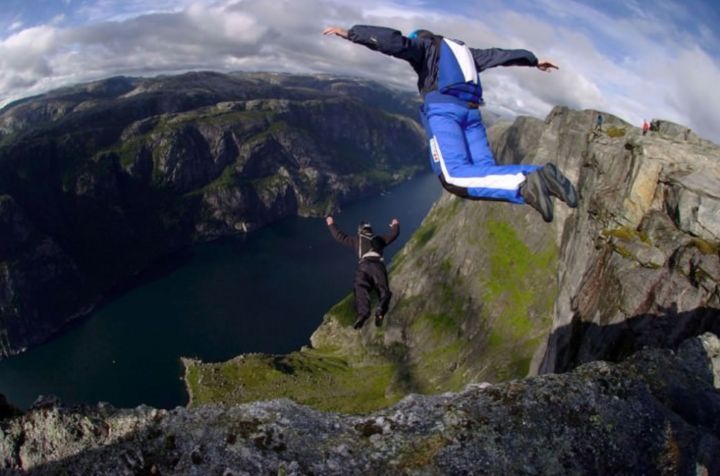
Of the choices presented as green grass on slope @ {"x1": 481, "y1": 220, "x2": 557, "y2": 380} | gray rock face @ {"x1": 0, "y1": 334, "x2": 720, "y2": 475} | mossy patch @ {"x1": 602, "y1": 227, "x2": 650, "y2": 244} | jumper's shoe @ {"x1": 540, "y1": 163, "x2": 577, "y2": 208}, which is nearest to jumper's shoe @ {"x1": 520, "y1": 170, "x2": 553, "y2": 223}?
jumper's shoe @ {"x1": 540, "y1": 163, "x2": 577, "y2": 208}

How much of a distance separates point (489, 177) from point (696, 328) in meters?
21.6

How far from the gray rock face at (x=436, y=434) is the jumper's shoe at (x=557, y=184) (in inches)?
240

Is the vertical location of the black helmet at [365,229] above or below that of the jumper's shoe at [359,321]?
above

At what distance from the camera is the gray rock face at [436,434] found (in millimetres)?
12883

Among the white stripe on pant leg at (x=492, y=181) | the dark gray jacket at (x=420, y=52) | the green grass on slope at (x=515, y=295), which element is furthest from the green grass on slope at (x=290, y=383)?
the white stripe on pant leg at (x=492, y=181)

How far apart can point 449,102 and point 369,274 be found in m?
9.27

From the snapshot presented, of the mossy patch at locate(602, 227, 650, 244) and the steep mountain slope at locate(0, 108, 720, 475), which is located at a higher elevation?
the steep mountain slope at locate(0, 108, 720, 475)

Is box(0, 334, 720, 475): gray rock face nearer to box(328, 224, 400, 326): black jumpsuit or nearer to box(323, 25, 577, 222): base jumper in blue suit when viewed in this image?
box(323, 25, 577, 222): base jumper in blue suit

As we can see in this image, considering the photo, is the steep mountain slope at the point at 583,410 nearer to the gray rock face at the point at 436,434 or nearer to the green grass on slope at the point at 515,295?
the gray rock face at the point at 436,434

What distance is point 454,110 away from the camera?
44.5ft

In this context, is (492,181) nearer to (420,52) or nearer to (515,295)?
(420,52)

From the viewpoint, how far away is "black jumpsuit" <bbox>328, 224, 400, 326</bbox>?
20.8 m

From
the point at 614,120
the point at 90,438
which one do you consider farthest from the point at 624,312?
the point at 614,120

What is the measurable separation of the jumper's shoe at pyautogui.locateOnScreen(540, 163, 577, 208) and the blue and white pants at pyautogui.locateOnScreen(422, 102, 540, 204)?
0.33 meters
